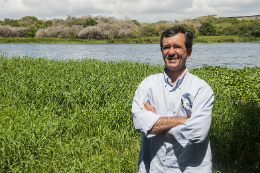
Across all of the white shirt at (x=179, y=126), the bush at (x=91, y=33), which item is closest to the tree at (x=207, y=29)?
the bush at (x=91, y=33)

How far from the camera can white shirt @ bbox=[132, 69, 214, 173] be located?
1850 mm

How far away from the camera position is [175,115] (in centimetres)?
206

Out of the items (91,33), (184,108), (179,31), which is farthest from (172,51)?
(91,33)

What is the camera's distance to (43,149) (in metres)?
3.63

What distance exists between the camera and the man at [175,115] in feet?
6.13

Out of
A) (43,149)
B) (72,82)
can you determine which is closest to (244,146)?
(43,149)

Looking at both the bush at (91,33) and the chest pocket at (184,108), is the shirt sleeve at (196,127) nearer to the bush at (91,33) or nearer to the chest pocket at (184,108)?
the chest pocket at (184,108)

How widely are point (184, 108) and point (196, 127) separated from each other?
243 mm

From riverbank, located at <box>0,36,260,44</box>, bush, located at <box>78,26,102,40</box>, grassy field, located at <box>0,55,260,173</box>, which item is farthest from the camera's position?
bush, located at <box>78,26,102,40</box>

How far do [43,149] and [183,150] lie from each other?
8.15ft

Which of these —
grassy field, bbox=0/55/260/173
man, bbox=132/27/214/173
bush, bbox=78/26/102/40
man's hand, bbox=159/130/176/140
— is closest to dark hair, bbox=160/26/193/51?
man, bbox=132/27/214/173

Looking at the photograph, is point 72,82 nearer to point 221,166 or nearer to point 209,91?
point 221,166

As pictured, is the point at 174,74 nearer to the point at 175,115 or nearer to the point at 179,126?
the point at 175,115

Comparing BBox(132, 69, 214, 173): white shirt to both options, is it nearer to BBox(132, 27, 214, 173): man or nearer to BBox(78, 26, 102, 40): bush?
BBox(132, 27, 214, 173): man
